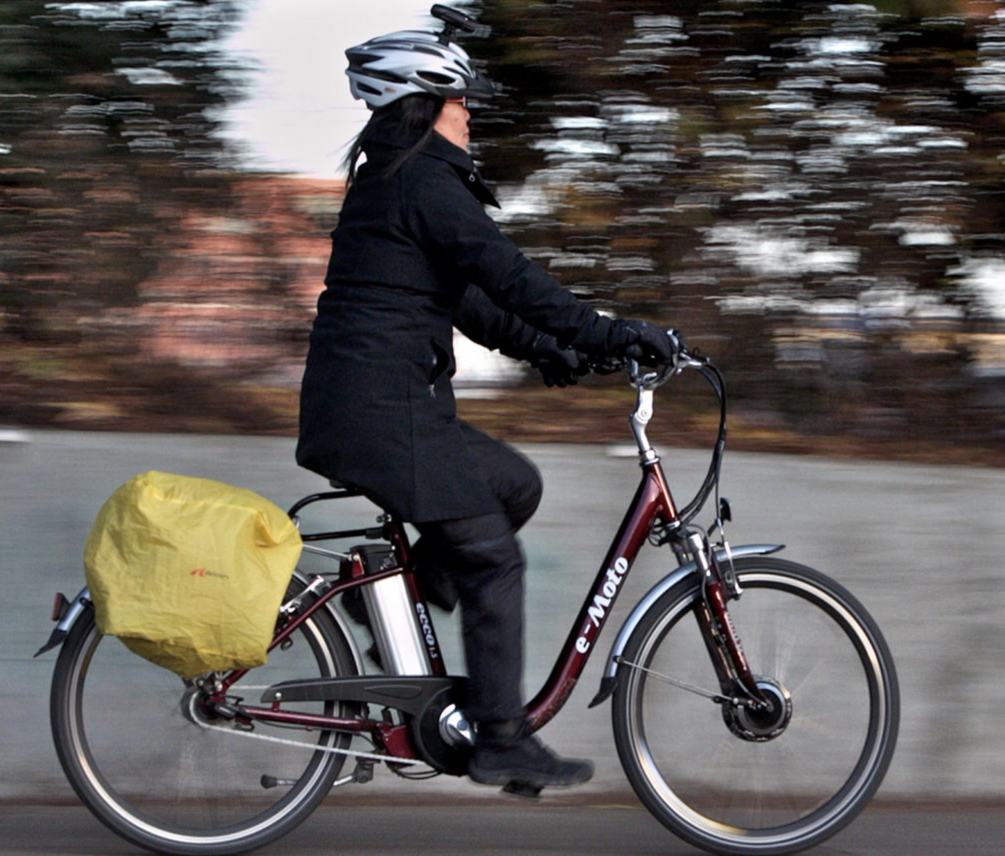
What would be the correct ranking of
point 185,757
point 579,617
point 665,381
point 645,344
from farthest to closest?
point 185,757 → point 579,617 → point 665,381 → point 645,344

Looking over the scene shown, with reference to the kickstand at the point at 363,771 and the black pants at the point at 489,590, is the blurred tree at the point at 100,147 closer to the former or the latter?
the black pants at the point at 489,590

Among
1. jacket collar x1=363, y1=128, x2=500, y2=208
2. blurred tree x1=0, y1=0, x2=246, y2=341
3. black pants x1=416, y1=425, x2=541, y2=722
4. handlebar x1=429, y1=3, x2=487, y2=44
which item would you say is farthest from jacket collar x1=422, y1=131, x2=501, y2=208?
blurred tree x1=0, y1=0, x2=246, y2=341

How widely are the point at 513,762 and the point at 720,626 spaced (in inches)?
24.5

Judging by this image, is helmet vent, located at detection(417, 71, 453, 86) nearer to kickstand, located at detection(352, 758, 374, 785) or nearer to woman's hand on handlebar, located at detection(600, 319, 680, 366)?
woman's hand on handlebar, located at detection(600, 319, 680, 366)

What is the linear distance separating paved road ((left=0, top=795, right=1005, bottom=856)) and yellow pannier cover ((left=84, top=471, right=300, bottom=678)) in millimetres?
746

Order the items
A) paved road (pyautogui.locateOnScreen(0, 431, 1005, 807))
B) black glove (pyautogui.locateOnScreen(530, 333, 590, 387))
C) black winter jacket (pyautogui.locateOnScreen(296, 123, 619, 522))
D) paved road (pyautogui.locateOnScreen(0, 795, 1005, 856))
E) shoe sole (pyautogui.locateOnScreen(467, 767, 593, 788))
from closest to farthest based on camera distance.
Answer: black winter jacket (pyautogui.locateOnScreen(296, 123, 619, 522)) < shoe sole (pyautogui.locateOnScreen(467, 767, 593, 788)) < black glove (pyautogui.locateOnScreen(530, 333, 590, 387)) < paved road (pyautogui.locateOnScreen(0, 795, 1005, 856)) < paved road (pyautogui.locateOnScreen(0, 431, 1005, 807))

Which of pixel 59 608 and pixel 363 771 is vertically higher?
pixel 59 608

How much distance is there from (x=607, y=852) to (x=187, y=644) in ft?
4.24

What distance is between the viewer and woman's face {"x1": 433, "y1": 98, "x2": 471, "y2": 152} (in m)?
3.15

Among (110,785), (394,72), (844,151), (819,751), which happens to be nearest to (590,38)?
(844,151)

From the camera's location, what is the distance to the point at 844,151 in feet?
14.9

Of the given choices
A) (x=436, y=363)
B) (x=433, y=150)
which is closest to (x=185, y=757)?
(x=436, y=363)

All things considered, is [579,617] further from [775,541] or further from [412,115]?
[412,115]

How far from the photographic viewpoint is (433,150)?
10.2ft
